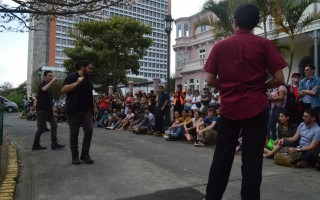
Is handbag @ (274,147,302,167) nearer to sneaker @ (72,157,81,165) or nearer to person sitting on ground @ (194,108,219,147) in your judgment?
person sitting on ground @ (194,108,219,147)

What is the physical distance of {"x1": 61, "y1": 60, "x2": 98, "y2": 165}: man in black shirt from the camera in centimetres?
645

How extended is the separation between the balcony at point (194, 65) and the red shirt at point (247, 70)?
27.8 meters

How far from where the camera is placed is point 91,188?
484cm

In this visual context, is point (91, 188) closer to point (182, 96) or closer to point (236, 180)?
point (236, 180)

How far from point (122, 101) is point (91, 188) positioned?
12.9 meters

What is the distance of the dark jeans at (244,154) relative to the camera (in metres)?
3.16

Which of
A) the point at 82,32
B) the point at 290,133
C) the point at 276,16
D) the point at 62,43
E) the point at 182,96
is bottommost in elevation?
the point at 290,133

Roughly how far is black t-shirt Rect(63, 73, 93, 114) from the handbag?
3.71 metres

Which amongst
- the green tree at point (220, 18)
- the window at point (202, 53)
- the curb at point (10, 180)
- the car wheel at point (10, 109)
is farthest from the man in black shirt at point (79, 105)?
the car wheel at point (10, 109)

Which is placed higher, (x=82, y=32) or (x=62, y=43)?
(x=62, y=43)

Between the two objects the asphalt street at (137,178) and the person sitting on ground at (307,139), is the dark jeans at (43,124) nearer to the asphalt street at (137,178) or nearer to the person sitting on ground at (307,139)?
the asphalt street at (137,178)

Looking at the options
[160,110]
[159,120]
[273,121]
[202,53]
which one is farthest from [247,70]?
[202,53]

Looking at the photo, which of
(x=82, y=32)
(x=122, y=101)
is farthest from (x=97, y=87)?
(x=122, y=101)

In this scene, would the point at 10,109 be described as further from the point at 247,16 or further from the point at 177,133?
the point at 247,16
